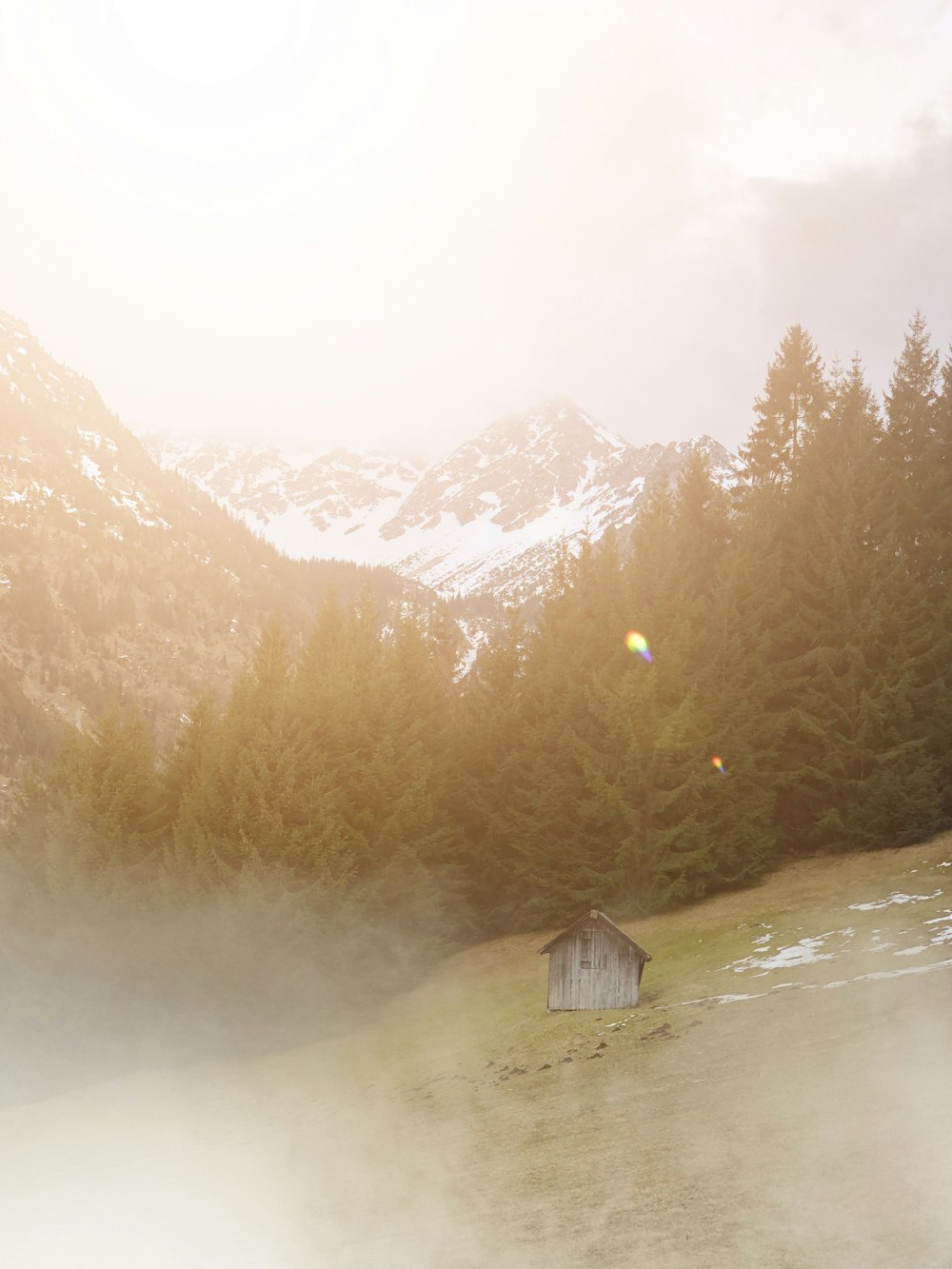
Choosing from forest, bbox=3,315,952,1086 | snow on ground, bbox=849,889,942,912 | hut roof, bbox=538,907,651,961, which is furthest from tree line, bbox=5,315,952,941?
hut roof, bbox=538,907,651,961

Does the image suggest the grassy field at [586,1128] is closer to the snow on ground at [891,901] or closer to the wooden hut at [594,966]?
the snow on ground at [891,901]

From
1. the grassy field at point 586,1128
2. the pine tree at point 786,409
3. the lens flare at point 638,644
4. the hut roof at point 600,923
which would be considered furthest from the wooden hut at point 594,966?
the pine tree at point 786,409

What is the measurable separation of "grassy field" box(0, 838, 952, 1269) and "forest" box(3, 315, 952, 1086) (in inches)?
165

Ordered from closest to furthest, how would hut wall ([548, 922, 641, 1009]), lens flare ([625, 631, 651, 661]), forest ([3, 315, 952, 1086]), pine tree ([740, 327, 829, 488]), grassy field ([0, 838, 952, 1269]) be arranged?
grassy field ([0, 838, 952, 1269]) < hut wall ([548, 922, 641, 1009]) < forest ([3, 315, 952, 1086]) < lens flare ([625, 631, 651, 661]) < pine tree ([740, 327, 829, 488])

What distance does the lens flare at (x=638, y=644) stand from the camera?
4491 centimetres

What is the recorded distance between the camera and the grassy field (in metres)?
15.6

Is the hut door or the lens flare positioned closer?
the hut door

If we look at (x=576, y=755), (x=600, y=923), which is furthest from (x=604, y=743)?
(x=600, y=923)

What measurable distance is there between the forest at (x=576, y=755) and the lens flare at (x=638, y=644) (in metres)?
0.10

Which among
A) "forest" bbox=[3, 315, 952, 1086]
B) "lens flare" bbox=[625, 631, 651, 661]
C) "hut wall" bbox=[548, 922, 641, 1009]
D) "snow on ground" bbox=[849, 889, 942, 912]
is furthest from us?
"lens flare" bbox=[625, 631, 651, 661]

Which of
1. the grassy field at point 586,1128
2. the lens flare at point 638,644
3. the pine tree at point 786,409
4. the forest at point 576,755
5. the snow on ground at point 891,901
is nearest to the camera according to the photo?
the grassy field at point 586,1128

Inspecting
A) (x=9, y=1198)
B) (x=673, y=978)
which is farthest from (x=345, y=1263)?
(x=673, y=978)

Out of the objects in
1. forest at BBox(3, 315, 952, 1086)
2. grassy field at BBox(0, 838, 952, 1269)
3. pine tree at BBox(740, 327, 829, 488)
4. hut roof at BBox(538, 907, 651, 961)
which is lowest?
grassy field at BBox(0, 838, 952, 1269)

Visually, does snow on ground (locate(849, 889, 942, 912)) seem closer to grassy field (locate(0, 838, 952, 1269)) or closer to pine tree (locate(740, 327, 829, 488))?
grassy field (locate(0, 838, 952, 1269))
